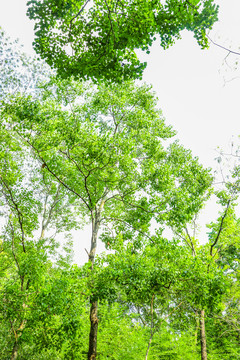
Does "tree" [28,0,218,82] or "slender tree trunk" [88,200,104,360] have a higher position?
"tree" [28,0,218,82]

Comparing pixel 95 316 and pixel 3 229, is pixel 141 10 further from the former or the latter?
pixel 3 229

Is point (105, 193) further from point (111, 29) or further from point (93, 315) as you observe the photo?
point (111, 29)

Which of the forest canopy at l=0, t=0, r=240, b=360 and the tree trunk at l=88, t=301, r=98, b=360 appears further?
the tree trunk at l=88, t=301, r=98, b=360

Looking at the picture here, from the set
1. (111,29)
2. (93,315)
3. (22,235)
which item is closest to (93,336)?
(93,315)

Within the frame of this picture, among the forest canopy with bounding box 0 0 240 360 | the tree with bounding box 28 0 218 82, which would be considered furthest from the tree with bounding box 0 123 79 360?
the tree with bounding box 28 0 218 82

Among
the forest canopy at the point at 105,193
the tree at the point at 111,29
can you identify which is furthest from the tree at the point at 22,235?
the tree at the point at 111,29

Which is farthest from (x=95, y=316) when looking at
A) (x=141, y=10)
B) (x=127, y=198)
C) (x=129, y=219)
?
(x=141, y=10)

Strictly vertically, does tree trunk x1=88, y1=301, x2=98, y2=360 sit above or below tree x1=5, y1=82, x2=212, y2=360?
below

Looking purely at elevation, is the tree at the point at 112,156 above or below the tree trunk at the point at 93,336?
above

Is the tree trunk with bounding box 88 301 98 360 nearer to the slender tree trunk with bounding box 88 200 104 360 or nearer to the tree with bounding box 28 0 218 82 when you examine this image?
the slender tree trunk with bounding box 88 200 104 360

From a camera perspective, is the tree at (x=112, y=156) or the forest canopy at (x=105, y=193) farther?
the tree at (x=112, y=156)

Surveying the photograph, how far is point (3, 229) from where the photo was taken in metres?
11.6

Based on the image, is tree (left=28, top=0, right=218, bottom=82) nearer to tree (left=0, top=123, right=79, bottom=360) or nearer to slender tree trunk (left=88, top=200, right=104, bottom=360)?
tree (left=0, top=123, right=79, bottom=360)

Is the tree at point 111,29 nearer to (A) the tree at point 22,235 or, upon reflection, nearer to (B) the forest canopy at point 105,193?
(B) the forest canopy at point 105,193
